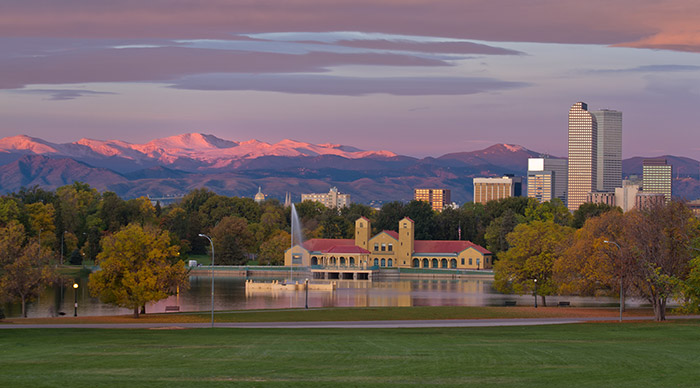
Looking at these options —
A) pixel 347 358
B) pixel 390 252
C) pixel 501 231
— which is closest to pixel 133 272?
pixel 347 358

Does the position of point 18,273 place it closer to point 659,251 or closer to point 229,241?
point 659,251

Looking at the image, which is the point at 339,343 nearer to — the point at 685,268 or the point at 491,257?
the point at 685,268

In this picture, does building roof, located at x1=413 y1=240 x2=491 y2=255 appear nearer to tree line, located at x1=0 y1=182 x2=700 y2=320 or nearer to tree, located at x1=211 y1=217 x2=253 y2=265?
tree line, located at x1=0 y1=182 x2=700 y2=320

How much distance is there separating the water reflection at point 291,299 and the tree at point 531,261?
14.1ft

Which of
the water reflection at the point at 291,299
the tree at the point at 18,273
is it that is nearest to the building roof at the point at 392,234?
the water reflection at the point at 291,299

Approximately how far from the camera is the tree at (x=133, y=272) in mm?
60781

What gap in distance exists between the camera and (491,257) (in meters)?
154

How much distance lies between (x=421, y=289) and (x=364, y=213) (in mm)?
77652

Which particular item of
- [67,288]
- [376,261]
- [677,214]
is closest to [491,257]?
[376,261]

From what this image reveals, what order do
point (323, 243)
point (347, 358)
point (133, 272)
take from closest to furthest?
point (347, 358)
point (133, 272)
point (323, 243)

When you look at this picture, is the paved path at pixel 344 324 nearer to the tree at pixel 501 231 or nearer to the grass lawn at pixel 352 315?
the grass lawn at pixel 352 315

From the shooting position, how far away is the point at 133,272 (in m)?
61.7

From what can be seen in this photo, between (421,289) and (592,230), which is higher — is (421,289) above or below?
below

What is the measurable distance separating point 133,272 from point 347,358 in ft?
113
